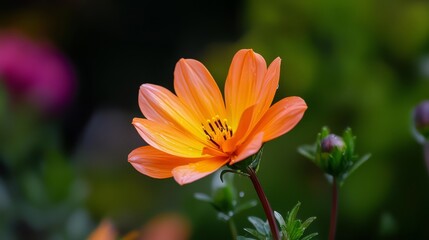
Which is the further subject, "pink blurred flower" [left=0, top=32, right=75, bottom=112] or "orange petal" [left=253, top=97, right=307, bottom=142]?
"pink blurred flower" [left=0, top=32, right=75, bottom=112]

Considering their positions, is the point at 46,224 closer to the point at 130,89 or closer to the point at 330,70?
the point at 330,70

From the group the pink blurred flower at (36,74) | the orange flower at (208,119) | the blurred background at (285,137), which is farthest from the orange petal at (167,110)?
the pink blurred flower at (36,74)

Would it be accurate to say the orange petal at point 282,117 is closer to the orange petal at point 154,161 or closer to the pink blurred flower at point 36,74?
the orange petal at point 154,161

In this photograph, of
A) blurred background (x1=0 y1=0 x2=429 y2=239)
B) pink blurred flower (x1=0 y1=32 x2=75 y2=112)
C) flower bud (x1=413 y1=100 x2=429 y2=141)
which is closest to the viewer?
flower bud (x1=413 y1=100 x2=429 y2=141)

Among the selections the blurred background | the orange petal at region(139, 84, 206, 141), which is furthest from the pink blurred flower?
the orange petal at region(139, 84, 206, 141)

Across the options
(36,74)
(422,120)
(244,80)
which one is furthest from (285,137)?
(244,80)

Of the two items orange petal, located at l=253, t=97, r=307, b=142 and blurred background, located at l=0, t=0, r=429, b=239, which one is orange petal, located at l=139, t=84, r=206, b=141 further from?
blurred background, located at l=0, t=0, r=429, b=239

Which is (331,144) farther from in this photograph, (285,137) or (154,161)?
(285,137)

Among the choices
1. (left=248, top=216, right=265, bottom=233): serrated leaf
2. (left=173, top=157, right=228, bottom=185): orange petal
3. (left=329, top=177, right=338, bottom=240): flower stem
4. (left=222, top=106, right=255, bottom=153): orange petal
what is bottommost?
(left=329, top=177, right=338, bottom=240): flower stem
